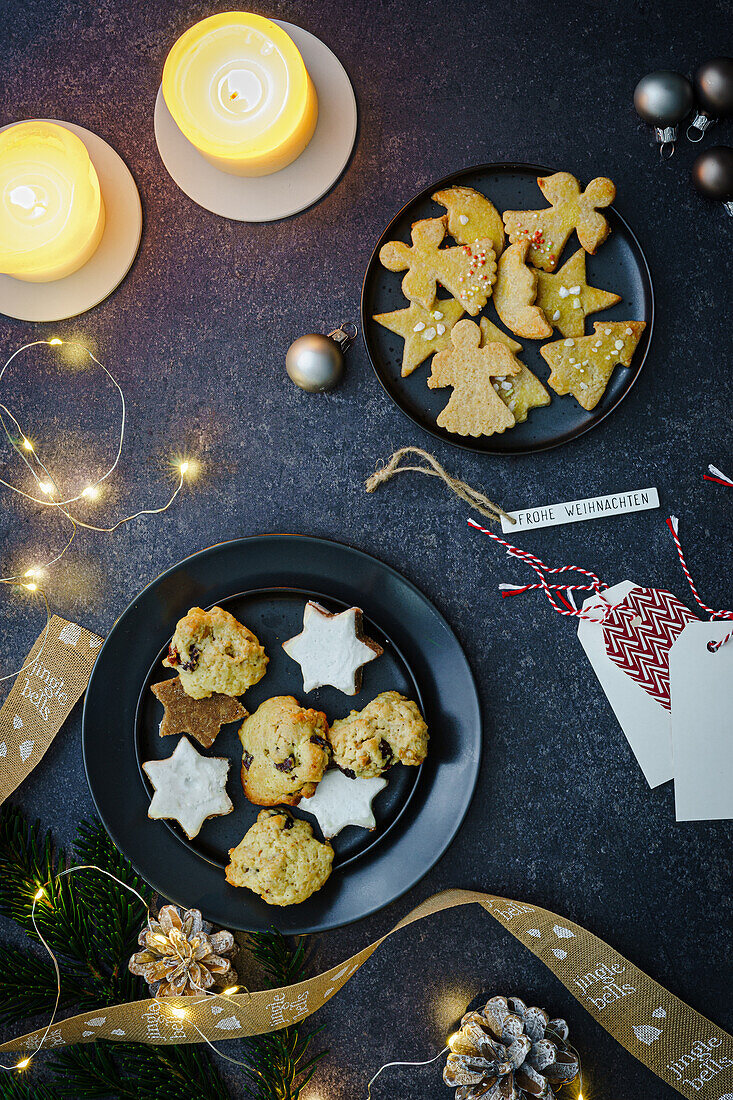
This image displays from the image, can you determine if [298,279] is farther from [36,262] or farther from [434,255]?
[36,262]

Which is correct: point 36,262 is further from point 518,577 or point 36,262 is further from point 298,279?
point 518,577

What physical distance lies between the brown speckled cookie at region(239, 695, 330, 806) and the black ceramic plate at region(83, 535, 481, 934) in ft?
0.20

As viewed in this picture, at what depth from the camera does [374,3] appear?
155 centimetres

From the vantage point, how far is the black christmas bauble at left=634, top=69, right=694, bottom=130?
142cm

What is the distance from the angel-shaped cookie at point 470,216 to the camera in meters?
1.46

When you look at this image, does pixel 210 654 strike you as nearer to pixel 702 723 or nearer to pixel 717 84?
pixel 702 723

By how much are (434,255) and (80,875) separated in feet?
4.92

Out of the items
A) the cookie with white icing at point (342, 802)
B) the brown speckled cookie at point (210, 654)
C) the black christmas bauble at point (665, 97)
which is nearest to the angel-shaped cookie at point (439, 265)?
the black christmas bauble at point (665, 97)

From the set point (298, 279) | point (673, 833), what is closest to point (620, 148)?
point (298, 279)

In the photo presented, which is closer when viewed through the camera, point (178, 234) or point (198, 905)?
point (198, 905)

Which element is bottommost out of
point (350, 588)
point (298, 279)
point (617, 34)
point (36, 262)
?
point (350, 588)

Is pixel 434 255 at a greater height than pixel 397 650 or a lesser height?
greater

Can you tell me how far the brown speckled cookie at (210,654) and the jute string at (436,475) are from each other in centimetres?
42

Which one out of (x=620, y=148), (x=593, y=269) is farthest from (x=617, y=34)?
(x=593, y=269)
